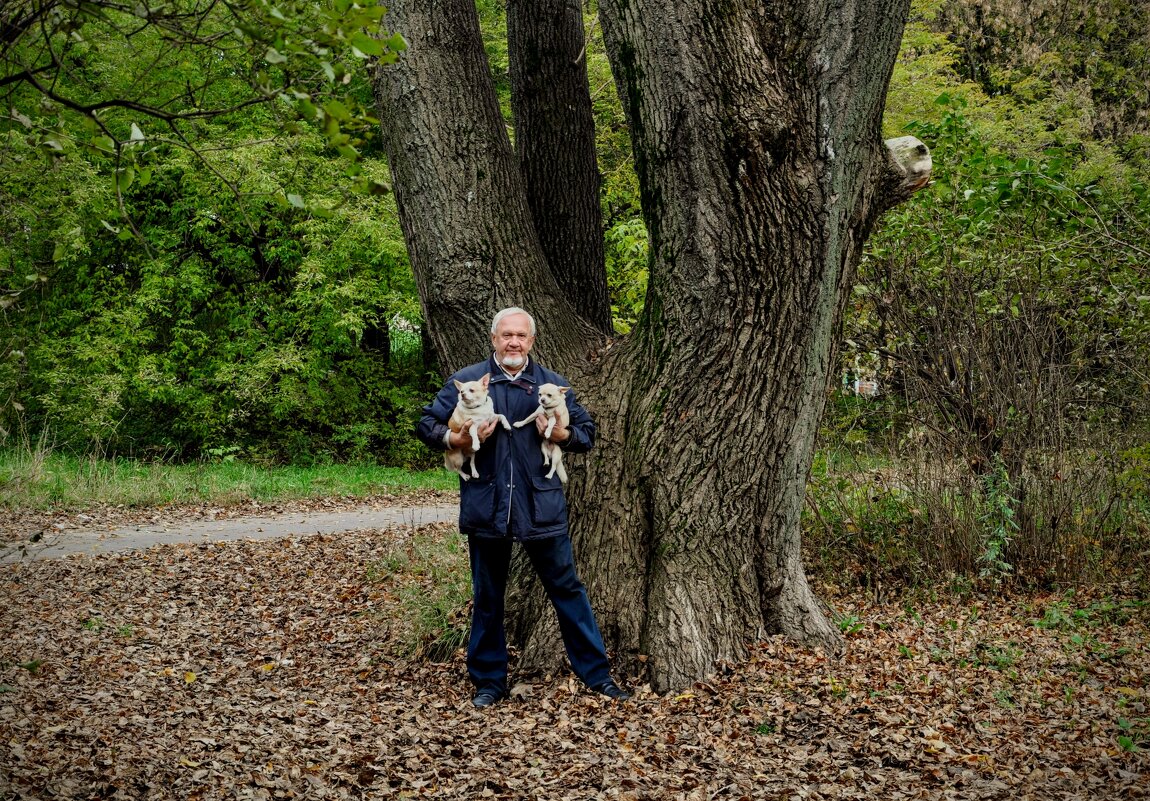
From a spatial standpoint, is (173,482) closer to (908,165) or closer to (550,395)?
(550,395)

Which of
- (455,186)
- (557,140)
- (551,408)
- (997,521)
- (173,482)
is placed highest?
(557,140)

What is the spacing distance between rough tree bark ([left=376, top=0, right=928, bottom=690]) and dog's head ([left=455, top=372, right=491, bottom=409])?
84 centimetres

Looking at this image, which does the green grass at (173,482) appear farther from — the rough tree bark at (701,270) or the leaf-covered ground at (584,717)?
the rough tree bark at (701,270)

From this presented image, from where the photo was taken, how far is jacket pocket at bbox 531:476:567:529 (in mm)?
5309

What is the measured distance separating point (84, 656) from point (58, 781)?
102 inches

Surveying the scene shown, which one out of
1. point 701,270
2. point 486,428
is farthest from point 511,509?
point 701,270

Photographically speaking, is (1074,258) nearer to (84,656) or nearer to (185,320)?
(84,656)

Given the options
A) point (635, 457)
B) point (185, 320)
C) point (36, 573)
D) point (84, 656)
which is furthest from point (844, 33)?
point (185, 320)

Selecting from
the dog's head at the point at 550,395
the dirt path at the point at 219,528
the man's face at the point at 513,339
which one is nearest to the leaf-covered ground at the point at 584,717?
the dog's head at the point at 550,395

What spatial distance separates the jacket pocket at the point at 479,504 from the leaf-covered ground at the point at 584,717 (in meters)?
1.07

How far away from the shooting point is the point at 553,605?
5.57 meters

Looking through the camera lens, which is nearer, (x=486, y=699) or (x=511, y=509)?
(x=511, y=509)

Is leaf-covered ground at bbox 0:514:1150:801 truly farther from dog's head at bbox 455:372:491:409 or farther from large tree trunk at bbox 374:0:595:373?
large tree trunk at bbox 374:0:595:373

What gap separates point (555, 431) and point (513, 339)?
59 cm
